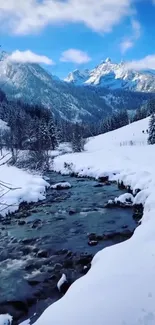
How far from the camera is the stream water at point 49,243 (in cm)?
1238

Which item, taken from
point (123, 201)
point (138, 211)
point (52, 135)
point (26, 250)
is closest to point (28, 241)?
point (26, 250)

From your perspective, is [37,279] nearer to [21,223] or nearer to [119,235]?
[119,235]

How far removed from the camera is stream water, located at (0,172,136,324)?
12.4 metres

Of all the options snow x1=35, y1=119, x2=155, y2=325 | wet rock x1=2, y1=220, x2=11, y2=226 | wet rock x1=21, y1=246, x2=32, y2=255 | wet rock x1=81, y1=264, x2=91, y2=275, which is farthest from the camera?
wet rock x1=2, y1=220, x2=11, y2=226

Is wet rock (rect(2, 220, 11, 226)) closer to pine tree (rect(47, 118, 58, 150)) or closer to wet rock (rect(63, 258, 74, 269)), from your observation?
wet rock (rect(63, 258, 74, 269))

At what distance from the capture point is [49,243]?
703 inches

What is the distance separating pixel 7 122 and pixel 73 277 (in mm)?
126555

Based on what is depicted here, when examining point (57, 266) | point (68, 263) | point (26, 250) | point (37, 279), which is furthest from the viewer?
point (26, 250)

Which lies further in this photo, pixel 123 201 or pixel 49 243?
pixel 123 201

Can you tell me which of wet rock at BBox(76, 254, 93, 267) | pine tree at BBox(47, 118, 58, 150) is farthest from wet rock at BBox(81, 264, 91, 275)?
pine tree at BBox(47, 118, 58, 150)

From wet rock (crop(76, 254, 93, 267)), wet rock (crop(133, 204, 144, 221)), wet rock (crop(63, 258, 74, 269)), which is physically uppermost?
wet rock (crop(133, 204, 144, 221))

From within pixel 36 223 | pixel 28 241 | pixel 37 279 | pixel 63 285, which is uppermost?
pixel 36 223

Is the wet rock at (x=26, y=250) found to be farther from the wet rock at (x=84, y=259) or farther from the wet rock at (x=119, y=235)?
the wet rock at (x=119, y=235)

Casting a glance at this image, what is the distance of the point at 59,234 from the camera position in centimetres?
1927
